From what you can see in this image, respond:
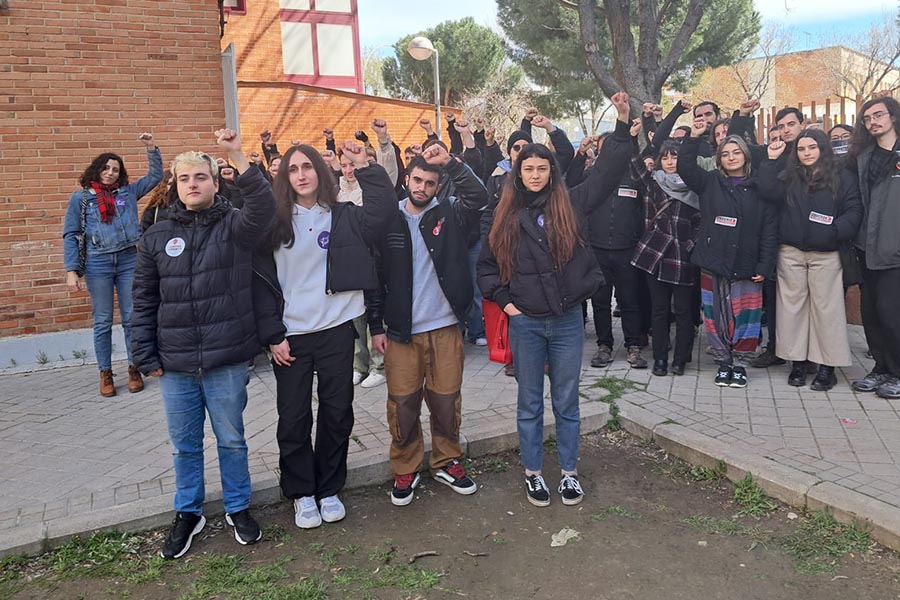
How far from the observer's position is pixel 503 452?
4.85m

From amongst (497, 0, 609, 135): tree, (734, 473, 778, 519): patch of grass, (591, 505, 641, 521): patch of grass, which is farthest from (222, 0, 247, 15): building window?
(734, 473, 778, 519): patch of grass

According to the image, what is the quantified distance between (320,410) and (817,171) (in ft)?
13.7

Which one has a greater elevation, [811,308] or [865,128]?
[865,128]

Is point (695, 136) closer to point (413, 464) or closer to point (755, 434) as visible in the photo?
point (755, 434)

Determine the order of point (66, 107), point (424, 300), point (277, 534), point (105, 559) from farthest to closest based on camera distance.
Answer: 1. point (66, 107)
2. point (424, 300)
3. point (277, 534)
4. point (105, 559)

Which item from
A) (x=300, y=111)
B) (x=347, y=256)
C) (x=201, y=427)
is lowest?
(x=201, y=427)

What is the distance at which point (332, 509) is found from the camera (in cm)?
397

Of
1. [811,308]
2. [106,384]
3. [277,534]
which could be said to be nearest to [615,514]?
[277,534]

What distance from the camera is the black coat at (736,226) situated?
568 centimetres

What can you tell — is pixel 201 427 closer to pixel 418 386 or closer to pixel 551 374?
pixel 418 386

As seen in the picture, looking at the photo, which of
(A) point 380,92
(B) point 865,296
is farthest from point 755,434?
(A) point 380,92

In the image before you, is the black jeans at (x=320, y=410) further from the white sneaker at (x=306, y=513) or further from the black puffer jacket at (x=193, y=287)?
the black puffer jacket at (x=193, y=287)

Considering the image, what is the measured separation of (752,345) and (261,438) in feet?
13.2

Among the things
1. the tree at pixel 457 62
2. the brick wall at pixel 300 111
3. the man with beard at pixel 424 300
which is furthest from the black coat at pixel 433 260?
the tree at pixel 457 62
